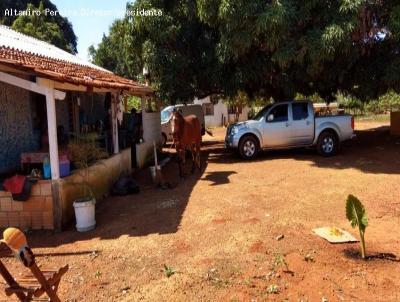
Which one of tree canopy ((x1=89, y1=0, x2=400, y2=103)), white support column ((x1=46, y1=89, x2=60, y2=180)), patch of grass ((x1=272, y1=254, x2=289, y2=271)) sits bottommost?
patch of grass ((x1=272, y1=254, x2=289, y2=271))

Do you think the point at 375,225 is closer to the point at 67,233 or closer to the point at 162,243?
the point at 162,243

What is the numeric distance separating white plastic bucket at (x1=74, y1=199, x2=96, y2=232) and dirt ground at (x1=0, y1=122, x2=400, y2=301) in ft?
0.51

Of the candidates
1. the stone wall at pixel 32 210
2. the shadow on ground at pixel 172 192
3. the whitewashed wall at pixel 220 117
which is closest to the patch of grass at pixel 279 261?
the shadow on ground at pixel 172 192

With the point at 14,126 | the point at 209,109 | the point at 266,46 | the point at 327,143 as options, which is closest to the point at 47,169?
the point at 14,126

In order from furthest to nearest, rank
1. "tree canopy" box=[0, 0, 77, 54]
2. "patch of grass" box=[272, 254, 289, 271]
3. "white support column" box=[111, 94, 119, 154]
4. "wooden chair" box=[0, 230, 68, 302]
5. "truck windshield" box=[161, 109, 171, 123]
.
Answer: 1. "tree canopy" box=[0, 0, 77, 54]
2. "truck windshield" box=[161, 109, 171, 123]
3. "white support column" box=[111, 94, 119, 154]
4. "patch of grass" box=[272, 254, 289, 271]
5. "wooden chair" box=[0, 230, 68, 302]

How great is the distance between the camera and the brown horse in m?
11.2

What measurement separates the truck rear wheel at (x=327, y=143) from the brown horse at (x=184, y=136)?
4.11 metres

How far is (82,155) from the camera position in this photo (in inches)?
320

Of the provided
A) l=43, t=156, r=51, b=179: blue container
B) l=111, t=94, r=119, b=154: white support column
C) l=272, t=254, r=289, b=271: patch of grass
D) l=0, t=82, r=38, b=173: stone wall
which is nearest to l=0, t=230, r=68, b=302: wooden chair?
l=272, t=254, r=289, b=271: patch of grass

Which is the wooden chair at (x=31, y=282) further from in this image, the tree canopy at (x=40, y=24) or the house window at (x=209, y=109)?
the house window at (x=209, y=109)

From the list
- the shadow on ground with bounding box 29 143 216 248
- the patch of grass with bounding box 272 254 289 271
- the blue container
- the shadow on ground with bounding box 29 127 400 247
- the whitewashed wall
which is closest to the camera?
the patch of grass with bounding box 272 254 289 271

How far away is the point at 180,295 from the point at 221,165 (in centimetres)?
878

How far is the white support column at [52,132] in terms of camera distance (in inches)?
273

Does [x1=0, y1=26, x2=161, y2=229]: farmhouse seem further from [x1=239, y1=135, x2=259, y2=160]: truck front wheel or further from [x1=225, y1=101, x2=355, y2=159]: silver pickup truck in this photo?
[x1=225, y1=101, x2=355, y2=159]: silver pickup truck
